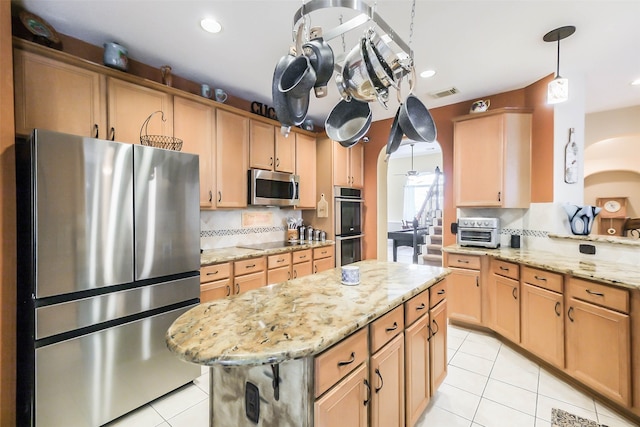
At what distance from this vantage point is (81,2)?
1.85 metres

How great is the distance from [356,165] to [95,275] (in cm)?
359

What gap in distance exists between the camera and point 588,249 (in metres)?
2.55

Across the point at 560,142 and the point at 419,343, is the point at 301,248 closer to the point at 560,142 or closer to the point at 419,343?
the point at 419,343

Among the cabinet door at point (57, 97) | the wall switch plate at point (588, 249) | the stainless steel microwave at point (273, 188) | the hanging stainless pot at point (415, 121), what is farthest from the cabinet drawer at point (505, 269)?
the cabinet door at point (57, 97)

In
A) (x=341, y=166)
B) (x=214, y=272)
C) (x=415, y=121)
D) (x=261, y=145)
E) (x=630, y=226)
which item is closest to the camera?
(x=415, y=121)

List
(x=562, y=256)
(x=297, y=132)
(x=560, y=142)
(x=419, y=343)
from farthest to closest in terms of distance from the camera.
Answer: (x=297, y=132) → (x=560, y=142) → (x=562, y=256) → (x=419, y=343)

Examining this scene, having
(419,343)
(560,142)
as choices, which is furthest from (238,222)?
(560,142)

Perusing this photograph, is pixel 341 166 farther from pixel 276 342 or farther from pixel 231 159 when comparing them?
pixel 276 342

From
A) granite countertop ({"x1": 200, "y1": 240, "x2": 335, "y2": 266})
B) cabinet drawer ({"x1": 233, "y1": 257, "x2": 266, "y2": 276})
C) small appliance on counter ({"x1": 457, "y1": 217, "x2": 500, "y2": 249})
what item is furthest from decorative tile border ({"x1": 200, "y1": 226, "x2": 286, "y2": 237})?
small appliance on counter ({"x1": 457, "y1": 217, "x2": 500, "y2": 249})

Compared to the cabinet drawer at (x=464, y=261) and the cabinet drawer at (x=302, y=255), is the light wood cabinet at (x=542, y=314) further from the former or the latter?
the cabinet drawer at (x=302, y=255)

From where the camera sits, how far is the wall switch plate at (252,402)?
3.50 ft

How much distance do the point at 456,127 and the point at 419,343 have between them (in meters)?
2.77

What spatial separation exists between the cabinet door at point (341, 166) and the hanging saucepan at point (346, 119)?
2.33 m

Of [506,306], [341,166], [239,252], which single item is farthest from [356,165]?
[506,306]
